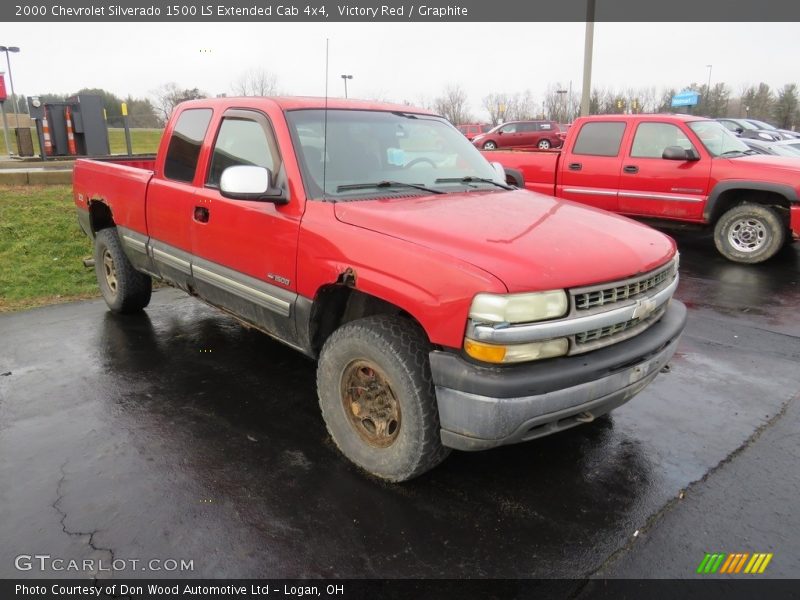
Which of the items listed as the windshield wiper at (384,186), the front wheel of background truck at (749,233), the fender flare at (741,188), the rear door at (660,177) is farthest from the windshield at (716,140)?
the windshield wiper at (384,186)

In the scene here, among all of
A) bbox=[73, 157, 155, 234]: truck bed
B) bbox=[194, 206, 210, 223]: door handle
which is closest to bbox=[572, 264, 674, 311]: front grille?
bbox=[194, 206, 210, 223]: door handle

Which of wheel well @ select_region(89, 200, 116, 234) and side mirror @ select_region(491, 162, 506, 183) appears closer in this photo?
side mirror @ select_region(491, 162, 506, 183)

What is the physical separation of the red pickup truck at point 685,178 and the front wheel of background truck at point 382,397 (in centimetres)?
521

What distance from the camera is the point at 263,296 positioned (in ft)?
11.6

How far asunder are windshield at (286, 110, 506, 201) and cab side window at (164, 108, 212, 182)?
1.03 m

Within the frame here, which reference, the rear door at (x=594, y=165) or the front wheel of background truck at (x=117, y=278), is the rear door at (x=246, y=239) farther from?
the rear door at (x=594, y=165)

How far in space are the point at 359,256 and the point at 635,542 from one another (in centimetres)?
183

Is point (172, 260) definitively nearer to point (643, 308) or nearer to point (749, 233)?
point (643, 308)

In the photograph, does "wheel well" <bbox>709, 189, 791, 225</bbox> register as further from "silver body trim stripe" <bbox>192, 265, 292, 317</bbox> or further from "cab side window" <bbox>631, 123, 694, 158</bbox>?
"silver body trim stripe" <bbox>192, 265, 292, 317</bbox>

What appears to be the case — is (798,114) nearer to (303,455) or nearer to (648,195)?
(648,195)

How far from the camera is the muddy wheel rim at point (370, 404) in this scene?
115 inches

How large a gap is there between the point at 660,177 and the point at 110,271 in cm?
713

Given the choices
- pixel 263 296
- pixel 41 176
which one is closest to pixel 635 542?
pixel 263 296

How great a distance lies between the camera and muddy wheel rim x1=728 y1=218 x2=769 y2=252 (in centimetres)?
770
